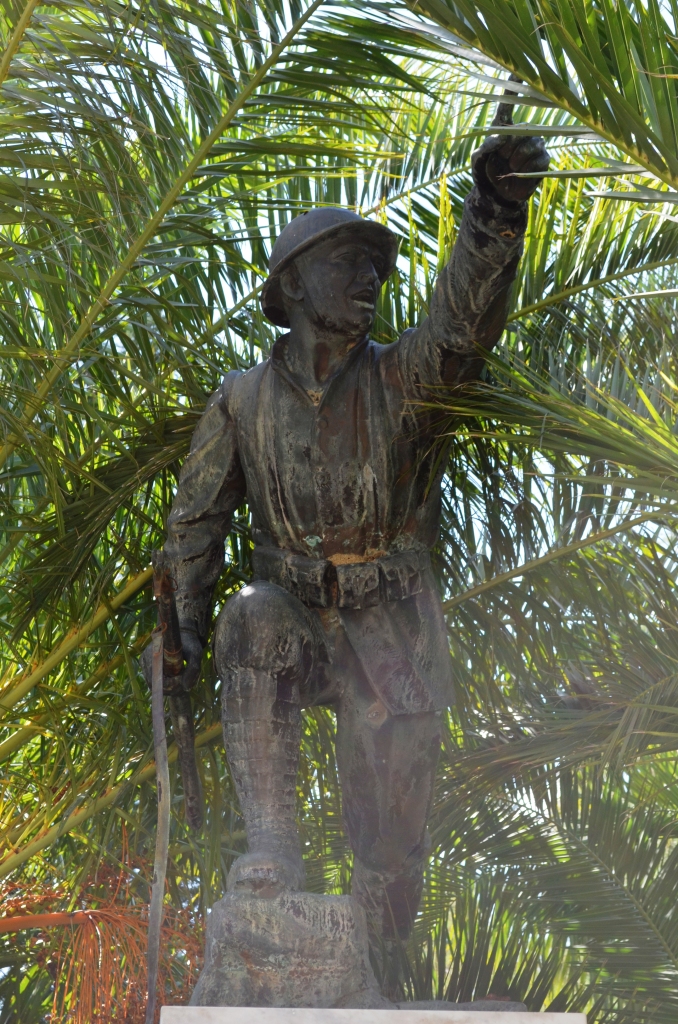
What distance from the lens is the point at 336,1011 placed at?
2.84m

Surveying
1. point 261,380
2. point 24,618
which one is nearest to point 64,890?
point 24,618

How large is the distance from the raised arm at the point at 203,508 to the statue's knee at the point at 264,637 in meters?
0.33

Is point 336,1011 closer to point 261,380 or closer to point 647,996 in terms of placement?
point 261,380

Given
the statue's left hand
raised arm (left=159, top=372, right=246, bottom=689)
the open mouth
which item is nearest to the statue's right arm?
raised arm (left=159, top=372, right=246, bottom=689)

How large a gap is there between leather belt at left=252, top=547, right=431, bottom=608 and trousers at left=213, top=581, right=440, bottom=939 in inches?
1.9

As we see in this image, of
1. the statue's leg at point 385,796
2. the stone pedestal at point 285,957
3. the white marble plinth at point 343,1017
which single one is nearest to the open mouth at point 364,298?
the statue's leg at point 385,796

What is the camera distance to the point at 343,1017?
282 cm

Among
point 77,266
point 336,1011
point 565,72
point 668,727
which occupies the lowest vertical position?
point 336,1011

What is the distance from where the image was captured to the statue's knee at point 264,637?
3.56 metres

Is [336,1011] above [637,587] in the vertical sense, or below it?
below

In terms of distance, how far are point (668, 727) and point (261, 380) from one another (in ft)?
6.61

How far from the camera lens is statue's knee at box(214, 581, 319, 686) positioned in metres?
3.56

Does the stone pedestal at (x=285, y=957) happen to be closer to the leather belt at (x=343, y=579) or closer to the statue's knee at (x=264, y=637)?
the statue's knee at (x=264, y=637)

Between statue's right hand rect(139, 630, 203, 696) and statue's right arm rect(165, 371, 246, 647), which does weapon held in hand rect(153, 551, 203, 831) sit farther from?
statue's right arm rect(165, 371, 246, 647)
